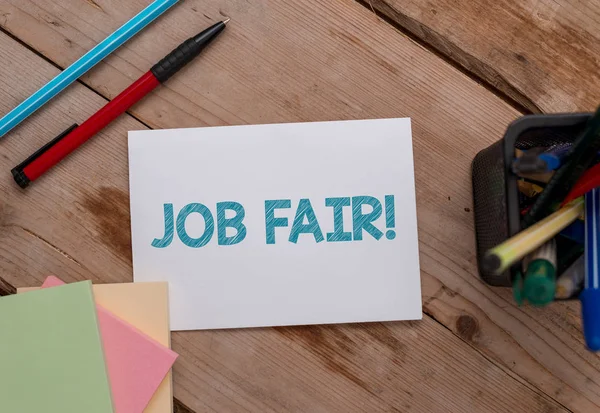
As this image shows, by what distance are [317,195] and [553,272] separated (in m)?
0.22

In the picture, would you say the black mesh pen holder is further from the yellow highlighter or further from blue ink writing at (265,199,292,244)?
blue ink writing at (265,199,292,244)

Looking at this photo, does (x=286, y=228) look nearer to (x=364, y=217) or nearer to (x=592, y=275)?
(x=364, y=217)

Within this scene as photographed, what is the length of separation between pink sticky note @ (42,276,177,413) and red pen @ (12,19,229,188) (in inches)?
5.9

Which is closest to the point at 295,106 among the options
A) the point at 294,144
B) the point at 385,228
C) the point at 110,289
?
the point at 294,144

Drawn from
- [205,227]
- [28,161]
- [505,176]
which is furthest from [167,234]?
[505,176]

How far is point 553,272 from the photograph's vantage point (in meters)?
0.38

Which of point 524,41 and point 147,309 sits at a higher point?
point 524,41

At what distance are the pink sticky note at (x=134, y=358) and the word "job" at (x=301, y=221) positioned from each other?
0.08m

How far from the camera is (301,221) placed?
1.71 ft

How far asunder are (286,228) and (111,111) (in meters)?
0.20

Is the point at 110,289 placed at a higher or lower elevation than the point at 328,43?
lower

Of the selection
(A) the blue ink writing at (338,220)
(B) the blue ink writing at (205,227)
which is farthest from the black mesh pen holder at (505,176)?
(B) the blue ink writing at (205,227)

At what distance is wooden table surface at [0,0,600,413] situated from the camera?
1.71 ft

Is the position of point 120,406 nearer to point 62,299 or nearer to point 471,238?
point 62,299
